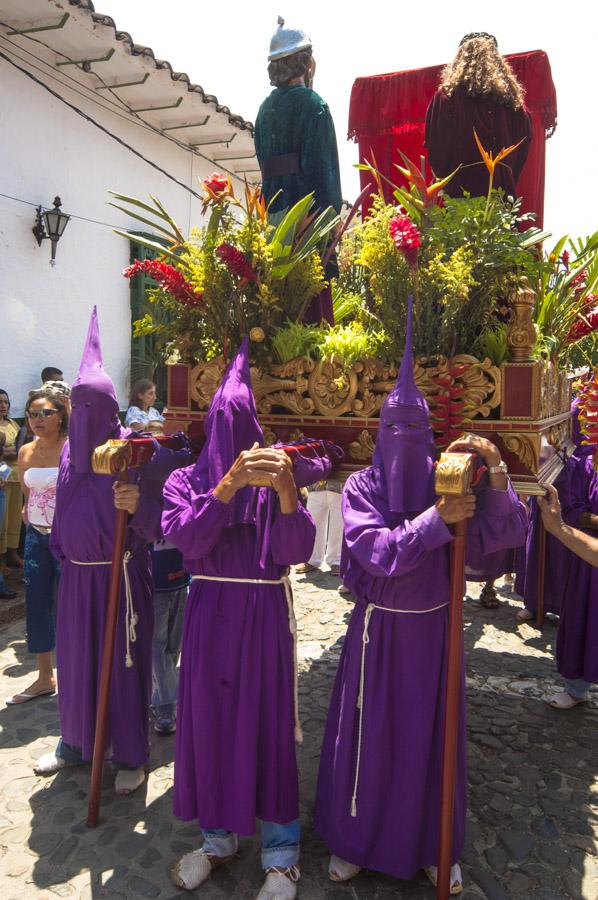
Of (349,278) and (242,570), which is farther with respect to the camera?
(349,278)

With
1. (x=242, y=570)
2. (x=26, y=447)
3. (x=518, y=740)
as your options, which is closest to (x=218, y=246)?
(x=242, y=570)

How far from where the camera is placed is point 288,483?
245 cm

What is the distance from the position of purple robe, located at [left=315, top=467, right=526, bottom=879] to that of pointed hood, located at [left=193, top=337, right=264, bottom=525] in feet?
1.31

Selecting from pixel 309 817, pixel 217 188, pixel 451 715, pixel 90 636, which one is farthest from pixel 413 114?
pixel 309 817

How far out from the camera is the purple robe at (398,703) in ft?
8.42

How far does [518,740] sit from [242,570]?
7.13 ft

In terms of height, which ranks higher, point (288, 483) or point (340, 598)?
point (288, 483)

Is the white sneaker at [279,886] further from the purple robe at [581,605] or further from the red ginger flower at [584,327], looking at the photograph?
the red ginger flower at [584,327]

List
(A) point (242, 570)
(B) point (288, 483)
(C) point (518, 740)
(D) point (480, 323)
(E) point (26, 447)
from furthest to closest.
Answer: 1. (E) point (26, 447)
2. (C) point (518, 740)
3. (D) point (480, 323)
4. (A) point (242, 570)
5. (B) point (288, 483)

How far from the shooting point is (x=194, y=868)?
2672 millimetres

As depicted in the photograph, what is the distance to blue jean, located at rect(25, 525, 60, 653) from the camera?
415 cm

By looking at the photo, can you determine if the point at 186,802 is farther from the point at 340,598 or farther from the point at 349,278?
the point at 340,598

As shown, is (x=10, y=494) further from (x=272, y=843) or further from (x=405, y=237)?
(x=405, y=237)

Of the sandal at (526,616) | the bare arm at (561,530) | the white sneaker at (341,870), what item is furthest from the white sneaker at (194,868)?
the sandal at (526,616)
